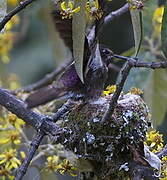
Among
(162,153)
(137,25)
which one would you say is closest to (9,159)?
(162,153)

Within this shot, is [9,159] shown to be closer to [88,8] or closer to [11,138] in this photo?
[11,138]

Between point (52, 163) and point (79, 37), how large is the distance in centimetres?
65

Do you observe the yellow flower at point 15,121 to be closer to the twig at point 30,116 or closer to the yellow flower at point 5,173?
the yellow flower at point 5,173

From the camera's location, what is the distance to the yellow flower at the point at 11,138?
2213mm

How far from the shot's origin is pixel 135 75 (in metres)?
2.43

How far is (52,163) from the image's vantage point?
2.12 metres

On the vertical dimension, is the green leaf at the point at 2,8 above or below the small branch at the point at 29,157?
above

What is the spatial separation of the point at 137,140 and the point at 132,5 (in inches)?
15.3

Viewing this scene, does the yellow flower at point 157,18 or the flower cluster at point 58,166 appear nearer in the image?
the flower cluster at point 58,166

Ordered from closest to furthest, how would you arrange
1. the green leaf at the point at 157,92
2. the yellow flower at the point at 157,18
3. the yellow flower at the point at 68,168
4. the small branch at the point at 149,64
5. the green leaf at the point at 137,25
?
the small branch at the point at 149,64
the green leaf at the point at 137,25
the yellow flower at the point at 68,168
the green leaf at the point at 157,92
the yellow flower at the point at 157,18

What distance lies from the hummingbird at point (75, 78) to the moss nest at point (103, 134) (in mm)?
50

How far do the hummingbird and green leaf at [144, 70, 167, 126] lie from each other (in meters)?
0.83

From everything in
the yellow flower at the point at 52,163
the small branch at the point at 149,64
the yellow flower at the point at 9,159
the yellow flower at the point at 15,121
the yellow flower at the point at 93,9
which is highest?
the yellow flower at the point at 93,9

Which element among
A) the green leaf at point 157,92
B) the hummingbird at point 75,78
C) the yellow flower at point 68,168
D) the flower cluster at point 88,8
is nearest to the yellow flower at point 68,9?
the flower cluster at point 88,8
